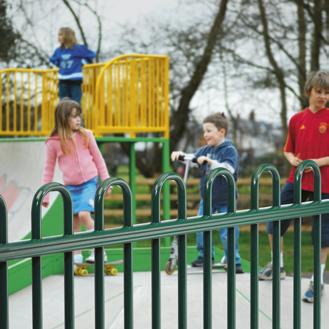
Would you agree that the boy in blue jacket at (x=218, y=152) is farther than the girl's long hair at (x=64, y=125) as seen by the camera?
No

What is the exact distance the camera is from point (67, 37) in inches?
434

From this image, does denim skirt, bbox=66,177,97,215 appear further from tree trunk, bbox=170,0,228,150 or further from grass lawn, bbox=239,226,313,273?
tree trunk, bbox=170,0,228,150

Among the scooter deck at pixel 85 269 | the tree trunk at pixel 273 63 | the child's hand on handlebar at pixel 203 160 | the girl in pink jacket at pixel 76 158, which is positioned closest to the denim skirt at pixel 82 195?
the girl in pink jacket at pixel 76 158

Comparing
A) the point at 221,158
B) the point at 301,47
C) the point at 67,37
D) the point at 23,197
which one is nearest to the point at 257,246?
the point at 221,158

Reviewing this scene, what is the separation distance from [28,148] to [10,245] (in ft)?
23.8

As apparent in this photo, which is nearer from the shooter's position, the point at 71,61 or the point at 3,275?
the point at 3,275

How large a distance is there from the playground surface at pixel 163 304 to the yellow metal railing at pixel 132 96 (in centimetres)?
398

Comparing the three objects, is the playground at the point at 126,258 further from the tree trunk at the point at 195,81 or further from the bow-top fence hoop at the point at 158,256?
the tree trunk at the point at 195,81

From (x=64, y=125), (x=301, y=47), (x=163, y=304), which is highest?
(x=301, y=47)

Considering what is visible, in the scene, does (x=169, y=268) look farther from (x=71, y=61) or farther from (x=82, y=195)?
(x=71, y=61)

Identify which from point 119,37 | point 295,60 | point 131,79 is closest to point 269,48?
point 295,60

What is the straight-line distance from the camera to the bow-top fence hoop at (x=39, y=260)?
245 centimetres

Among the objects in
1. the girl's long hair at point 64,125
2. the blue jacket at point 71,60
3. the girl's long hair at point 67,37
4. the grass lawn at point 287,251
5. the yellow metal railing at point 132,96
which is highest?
the girl's long hair at point 67,37

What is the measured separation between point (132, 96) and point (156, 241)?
289 inches
